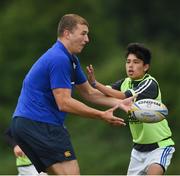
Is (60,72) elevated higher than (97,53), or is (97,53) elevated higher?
(60,72)

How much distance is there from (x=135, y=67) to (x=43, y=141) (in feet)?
6.08

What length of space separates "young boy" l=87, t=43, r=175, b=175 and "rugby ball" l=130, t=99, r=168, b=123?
0.94ft

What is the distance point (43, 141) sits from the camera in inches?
398

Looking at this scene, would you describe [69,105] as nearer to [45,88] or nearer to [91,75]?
[45,88]

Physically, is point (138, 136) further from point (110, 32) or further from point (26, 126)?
point (110, 32)

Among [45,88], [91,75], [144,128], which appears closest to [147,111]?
[144,128]

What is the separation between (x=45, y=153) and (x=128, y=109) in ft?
3.10

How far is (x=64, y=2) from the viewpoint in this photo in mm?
23688

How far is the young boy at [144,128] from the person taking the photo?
37.0 feet

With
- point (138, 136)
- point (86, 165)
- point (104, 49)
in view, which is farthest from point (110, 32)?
point (138, 136)

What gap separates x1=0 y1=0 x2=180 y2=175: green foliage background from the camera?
20078 mm

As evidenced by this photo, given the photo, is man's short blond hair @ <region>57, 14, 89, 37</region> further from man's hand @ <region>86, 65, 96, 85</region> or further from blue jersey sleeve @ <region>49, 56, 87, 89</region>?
man's hand @ <region>86, 65, 96, 85</region>

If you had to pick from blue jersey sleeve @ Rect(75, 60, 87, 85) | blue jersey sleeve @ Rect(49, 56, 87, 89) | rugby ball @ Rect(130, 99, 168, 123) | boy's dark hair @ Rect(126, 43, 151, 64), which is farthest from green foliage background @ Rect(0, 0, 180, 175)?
blue jersey sleeve @ Rect(49, 56, 87, 89)

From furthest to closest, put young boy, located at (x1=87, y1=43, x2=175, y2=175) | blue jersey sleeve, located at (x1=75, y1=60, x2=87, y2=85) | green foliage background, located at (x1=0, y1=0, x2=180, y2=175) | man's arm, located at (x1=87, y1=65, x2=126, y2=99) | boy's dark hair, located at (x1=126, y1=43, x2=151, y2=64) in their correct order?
green foliage background, located at (x1=0, y1=0, x2=180, y2=175) → boy's dark hair, located at (x1=126, y1=43, x2=151, y2=64) → man's arm, located at (x1=87, y1=65, x2=126, y2=99) → young boy, located at (x1=87, y1=43, x2=175, y2=175) → blue jersey sleeve, located at (x1=75, y1=60, x2=87, y2=85)
